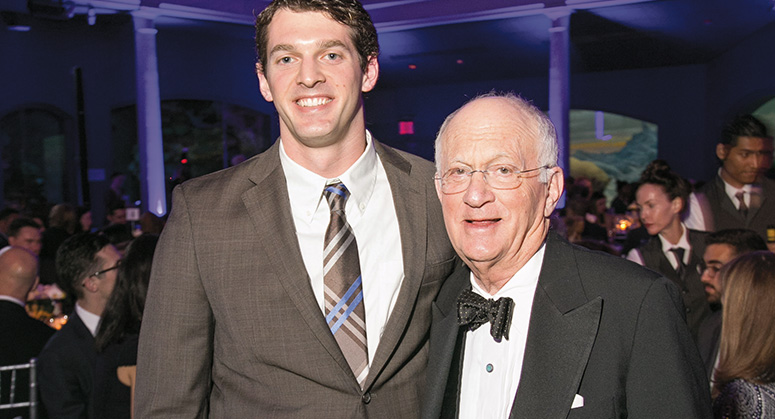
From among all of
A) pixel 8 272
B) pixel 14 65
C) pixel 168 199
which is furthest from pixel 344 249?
pixel 14 65

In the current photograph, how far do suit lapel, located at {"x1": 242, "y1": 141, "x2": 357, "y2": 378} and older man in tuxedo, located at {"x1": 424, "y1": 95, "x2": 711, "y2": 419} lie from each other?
0.87 ft

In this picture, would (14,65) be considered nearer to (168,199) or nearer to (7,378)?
(168,199)

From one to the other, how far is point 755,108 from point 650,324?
12.9 m

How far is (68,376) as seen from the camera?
2.84m

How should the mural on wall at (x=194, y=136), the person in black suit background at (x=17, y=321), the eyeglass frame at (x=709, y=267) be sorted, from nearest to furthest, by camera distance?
1. the person in black suit background at (x=17, y=321)
2. the eyeglass frame at (x=709, y=267)
3. the mural on wall at (x=194, y=136)

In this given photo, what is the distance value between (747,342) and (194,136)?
1209 cm

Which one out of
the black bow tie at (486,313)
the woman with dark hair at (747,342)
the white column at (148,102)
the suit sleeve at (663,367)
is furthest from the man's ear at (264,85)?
the white column at (148,102)

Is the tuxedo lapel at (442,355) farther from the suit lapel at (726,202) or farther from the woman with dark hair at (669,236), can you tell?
the suit lapel at (726,202)

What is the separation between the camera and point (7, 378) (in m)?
3.44

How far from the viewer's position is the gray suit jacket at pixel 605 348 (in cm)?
122

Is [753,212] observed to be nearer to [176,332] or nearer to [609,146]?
[176,332]

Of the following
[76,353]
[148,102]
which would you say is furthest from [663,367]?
[148,102]

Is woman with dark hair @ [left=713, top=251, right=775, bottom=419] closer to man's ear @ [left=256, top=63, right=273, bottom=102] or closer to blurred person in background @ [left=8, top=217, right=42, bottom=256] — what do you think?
man's ear @ [left=256, top=63, right=273, bottom=102]

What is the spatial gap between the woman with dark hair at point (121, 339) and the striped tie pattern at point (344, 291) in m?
1.51
